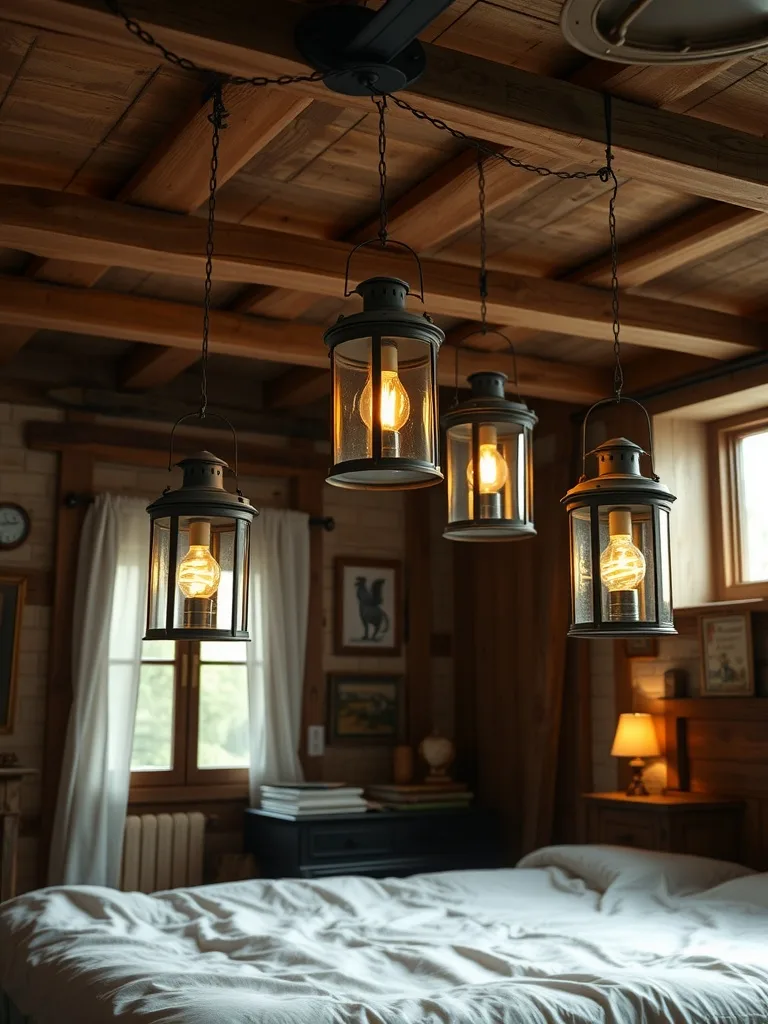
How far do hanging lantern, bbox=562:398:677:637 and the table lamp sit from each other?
2.78 meters

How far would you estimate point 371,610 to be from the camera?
6.59m

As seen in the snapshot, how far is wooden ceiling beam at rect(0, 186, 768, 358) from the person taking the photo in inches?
146

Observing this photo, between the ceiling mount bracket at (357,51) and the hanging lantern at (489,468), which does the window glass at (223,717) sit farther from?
the ceiling mount bracket at (357,51)

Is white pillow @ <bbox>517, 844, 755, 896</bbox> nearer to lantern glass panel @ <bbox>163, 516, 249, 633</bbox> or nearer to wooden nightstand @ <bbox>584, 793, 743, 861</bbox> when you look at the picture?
wooden nightstand @ <bbox>584, 793, 743, 861</bbox>

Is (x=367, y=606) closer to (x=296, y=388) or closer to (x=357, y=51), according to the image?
(x=296, y=388)

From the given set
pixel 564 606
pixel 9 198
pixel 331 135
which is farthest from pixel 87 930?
pixel 564 606

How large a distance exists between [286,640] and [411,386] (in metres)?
3.96

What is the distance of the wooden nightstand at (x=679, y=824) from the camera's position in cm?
481

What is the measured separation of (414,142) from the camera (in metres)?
3.50

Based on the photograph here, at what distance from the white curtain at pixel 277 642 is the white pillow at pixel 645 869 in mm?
1944

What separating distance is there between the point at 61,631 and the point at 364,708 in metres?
1.76

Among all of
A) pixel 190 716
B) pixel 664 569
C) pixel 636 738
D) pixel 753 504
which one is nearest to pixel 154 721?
pixel 190 716

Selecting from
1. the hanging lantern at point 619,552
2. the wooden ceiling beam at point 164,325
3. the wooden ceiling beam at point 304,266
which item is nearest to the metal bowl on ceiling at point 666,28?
the hanging lantern at point 619,552

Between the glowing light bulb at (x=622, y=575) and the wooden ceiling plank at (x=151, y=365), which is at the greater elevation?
the wooden ceiling plank at (x=151, y=365)
